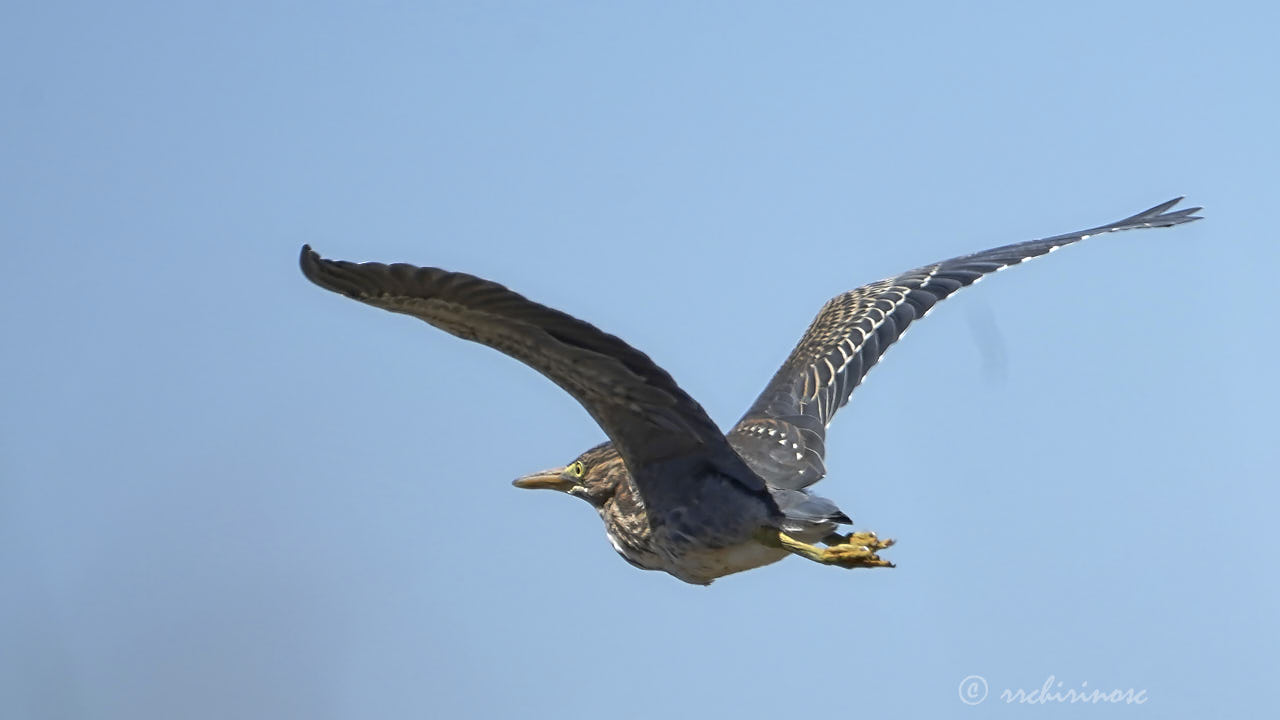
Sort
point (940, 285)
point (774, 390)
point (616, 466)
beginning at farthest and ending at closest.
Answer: point (940, 285)
point (774, 390)
point (616, 466)

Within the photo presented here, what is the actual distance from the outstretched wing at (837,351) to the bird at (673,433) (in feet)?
0.06

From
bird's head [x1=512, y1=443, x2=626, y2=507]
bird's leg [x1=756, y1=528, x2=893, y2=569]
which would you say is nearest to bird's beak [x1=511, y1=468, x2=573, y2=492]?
bird's head [x1=512, y1=443, x2=626, y2=507]

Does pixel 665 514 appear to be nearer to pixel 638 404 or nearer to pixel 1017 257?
pixel 638 404

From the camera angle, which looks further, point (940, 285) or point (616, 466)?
point (940, 285)

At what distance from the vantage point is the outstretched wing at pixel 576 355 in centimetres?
878

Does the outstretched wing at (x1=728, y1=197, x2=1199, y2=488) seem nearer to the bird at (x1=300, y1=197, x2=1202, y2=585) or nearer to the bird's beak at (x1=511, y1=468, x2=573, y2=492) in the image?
the bird at (x1=300, y1=197, x2=1202, y2=585)

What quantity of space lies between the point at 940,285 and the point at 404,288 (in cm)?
718

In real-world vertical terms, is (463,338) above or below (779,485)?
above

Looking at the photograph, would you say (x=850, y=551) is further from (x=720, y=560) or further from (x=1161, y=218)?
(x=1161, y=218)

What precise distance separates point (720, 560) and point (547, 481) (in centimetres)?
253

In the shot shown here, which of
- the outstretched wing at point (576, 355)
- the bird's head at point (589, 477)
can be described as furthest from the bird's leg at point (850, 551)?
the bird's head at point (589, 477)

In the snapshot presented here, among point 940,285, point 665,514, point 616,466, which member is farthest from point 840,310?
point 665,514

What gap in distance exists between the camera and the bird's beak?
12883 millimetres

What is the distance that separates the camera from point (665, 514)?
10922 millimetres
